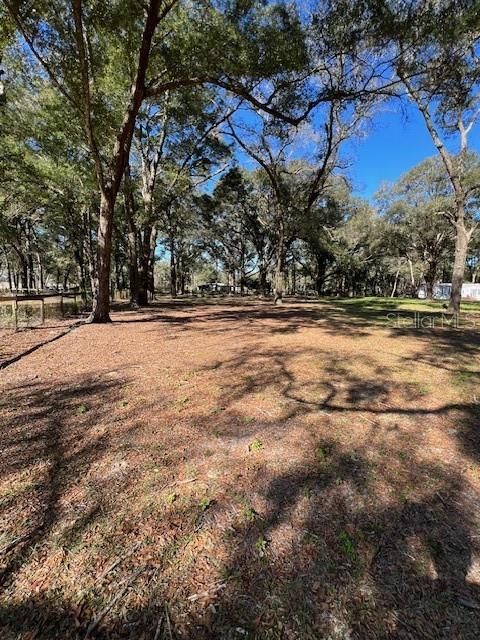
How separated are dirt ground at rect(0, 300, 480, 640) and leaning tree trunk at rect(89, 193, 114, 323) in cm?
520

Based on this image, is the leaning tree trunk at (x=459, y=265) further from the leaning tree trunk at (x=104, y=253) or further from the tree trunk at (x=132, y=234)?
the tree trunk at (x=132, y=234)

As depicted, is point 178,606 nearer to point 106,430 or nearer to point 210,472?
point 210,472

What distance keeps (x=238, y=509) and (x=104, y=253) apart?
808 cm

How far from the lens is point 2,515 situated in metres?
1.67

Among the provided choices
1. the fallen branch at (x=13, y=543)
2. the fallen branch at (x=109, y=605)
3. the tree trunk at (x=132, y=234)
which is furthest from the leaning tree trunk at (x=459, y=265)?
the fallen branch at (x=13, y=543)

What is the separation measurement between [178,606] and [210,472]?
0.81 meters

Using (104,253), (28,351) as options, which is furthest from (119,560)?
(104,253)

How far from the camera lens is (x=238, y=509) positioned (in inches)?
68.9

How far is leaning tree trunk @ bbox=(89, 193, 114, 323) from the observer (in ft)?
27.2

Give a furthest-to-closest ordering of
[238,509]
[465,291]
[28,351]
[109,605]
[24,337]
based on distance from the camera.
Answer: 1. [465,291]
2. [24,337]
3. [28,351]
4. [238,509]
5. [109,605]

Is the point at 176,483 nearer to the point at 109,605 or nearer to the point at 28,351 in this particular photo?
the point at 109,605

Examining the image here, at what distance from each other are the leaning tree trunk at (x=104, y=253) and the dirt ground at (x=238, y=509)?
17.1ft

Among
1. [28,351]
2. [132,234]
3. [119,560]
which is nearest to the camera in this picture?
[119,560]

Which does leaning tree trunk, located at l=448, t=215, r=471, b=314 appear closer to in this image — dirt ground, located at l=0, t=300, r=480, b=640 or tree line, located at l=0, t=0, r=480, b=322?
tree line, located at l=0, t=0, r=480, b=322
